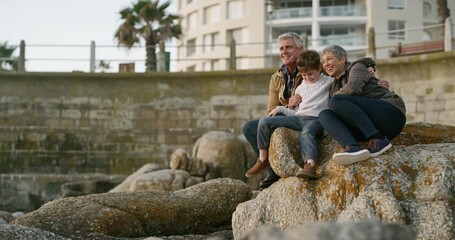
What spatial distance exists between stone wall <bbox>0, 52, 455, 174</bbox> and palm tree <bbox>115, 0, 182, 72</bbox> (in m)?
7.30

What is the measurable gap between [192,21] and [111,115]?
33.2 m

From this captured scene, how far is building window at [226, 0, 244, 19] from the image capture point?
53969mm

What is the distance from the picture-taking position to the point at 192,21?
57438 millimetres

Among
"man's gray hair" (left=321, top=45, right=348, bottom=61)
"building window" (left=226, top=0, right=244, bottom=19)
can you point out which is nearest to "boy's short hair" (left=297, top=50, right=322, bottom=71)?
"man's gray hair" (left=321, top=45, right=348, bottom=61)

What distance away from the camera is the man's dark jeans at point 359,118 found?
21.0 ft

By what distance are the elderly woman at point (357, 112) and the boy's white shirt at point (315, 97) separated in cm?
16

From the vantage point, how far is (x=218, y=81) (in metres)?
24.7

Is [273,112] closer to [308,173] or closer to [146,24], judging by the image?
[308,173]

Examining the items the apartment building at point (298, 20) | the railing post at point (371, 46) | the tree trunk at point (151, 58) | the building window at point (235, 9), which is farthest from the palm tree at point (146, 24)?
the building window at point (235, 9)

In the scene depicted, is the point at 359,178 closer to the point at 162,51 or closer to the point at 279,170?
the point at 279,170

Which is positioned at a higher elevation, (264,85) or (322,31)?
(322,31)

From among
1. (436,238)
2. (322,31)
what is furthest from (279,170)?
(322,31)

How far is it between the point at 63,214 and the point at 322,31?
4871 cm

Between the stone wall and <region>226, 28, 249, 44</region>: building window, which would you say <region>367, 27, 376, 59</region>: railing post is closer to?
the stone wall
